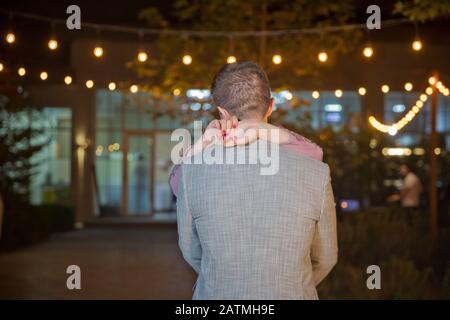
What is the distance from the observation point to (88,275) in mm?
11156

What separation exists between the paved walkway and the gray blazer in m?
6.81

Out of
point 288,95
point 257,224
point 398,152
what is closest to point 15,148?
point 288,95

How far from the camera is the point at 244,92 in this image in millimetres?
2750

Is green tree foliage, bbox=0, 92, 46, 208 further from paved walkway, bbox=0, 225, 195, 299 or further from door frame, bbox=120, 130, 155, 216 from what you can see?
door frame, bbox=120, 130, 155, 216

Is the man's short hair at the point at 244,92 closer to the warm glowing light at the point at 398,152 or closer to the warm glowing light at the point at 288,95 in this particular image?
the warm glowing light at the point at 288,95

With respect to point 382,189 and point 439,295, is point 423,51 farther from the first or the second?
point 439,295

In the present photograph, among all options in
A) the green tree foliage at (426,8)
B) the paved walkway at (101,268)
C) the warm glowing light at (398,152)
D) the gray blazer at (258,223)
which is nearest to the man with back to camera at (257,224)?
the gray blazer at (258,223)

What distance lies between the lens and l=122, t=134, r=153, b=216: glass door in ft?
74.4

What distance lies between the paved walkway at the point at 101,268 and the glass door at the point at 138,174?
4410 millimetres

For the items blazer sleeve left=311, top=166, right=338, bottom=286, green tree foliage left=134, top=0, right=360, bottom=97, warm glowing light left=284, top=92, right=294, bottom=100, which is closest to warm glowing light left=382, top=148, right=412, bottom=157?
green tree foliage left=134, top=0, right=360, bottom=97

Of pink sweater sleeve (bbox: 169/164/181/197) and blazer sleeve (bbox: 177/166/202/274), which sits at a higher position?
pink sweater sleeve (bbox: 169/164/181/197)

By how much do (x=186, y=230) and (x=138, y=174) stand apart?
66.3 feet

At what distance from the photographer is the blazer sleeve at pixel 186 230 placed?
2.69 meters
